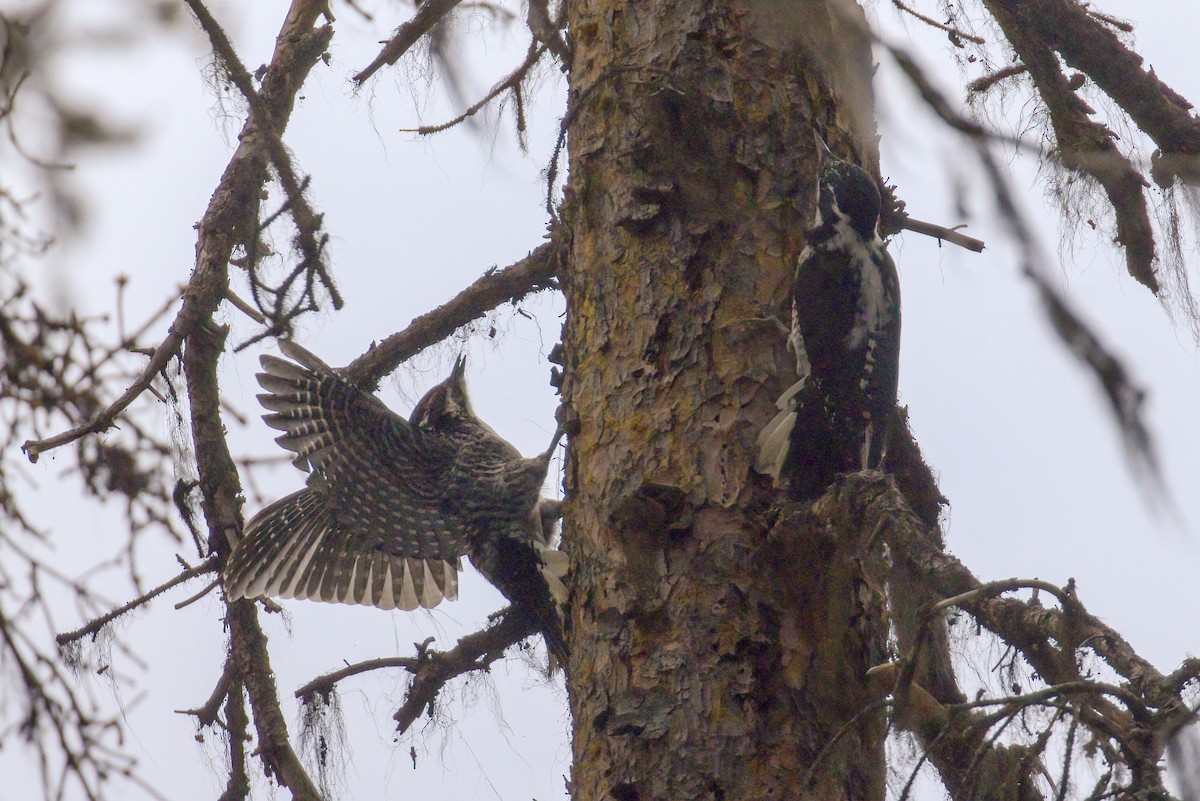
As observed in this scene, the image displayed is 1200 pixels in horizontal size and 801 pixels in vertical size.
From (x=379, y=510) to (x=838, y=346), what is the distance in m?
2.11

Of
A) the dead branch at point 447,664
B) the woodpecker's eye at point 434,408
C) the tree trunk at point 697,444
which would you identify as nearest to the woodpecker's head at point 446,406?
the woodpecker's eye at point 434,408

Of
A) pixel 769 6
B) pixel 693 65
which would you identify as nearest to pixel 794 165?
pixel 693 65

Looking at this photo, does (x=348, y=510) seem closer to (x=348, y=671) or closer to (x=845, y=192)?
(x=348, y=671)

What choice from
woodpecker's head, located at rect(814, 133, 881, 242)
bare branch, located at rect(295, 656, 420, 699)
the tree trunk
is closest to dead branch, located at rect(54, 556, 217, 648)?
bare branch, located at rect(295, 656, 420, 699)

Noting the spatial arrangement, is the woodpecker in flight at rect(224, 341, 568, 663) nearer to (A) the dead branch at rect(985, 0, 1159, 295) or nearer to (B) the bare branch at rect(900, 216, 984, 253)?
(B) the bare branch at rect(900, 216, 984, 253)

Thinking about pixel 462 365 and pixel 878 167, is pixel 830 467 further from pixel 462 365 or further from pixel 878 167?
pixel 462 365

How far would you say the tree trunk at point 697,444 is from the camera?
6.70ft

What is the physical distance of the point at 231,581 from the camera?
13.6 feet

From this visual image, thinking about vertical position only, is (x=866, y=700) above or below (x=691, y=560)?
below

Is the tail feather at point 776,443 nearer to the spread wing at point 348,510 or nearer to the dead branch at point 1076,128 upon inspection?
the dead branch at point 1076,128

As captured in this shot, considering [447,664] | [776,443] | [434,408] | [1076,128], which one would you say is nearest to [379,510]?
[434,408]

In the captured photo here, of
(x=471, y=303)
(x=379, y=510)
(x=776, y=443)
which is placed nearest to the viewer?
(x=776, y=443)

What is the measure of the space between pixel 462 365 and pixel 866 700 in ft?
10.1

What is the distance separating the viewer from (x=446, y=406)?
4.74 metres
